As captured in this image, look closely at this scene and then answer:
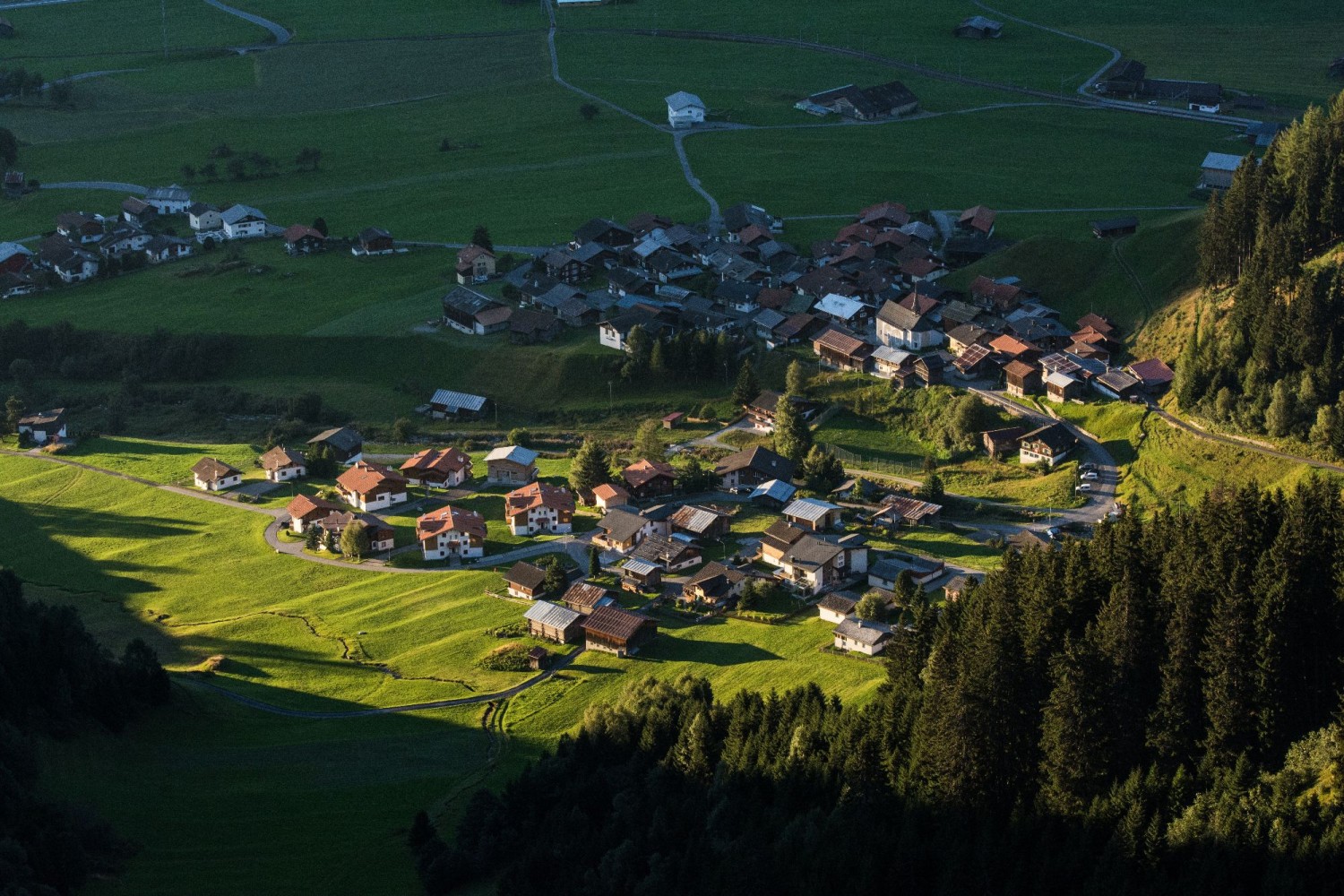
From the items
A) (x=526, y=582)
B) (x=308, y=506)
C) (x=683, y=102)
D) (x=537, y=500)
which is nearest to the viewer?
(x=526, y=582)

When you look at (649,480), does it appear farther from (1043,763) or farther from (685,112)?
(685,112)

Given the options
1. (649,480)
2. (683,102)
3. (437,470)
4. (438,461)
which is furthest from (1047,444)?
(683,102)

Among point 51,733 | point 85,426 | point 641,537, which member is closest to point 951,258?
point 641,537

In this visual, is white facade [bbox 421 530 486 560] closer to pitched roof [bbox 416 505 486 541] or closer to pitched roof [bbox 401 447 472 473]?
pitched roof [bbox 416 505 486 541]

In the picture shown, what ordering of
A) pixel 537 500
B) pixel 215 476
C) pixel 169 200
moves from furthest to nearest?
pixel 169 200 → pixel 215 476 → pixel 537 500

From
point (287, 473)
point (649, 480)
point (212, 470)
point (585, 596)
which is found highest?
point (649, 480)

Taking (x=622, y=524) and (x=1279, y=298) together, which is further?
(x=1279, y=298)

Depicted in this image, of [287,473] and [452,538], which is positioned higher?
[452,538]
